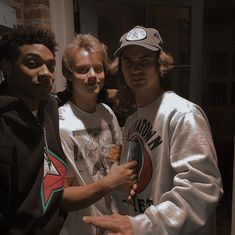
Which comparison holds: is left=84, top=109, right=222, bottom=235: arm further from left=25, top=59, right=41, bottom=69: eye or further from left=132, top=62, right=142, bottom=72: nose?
left=25, top=59, right=41, bottom=69: eye

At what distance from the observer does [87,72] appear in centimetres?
106

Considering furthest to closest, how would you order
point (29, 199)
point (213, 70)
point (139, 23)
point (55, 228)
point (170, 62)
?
point (213, 70), point (139, 23), point (170, 62), point (55, 228), point (29, 199)

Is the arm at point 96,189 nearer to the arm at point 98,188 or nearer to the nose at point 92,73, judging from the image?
the arm at point 98,188

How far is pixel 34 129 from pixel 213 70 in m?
4.85

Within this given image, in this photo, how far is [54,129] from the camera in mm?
931

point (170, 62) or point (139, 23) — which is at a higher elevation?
point (139, 23)

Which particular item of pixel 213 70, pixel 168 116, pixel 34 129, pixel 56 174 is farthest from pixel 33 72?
pixel 213 70

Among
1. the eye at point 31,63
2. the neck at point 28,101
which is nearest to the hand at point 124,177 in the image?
the neck at point 28,101

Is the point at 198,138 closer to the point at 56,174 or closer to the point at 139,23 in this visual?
the point at 56,174

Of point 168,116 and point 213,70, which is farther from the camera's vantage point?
point 213,70

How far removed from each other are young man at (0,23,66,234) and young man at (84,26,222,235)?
17 cm

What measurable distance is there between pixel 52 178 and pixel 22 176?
0.43 ft

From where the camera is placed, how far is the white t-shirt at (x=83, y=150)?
105 cm

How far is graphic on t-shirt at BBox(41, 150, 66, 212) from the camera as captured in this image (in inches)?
33.0
